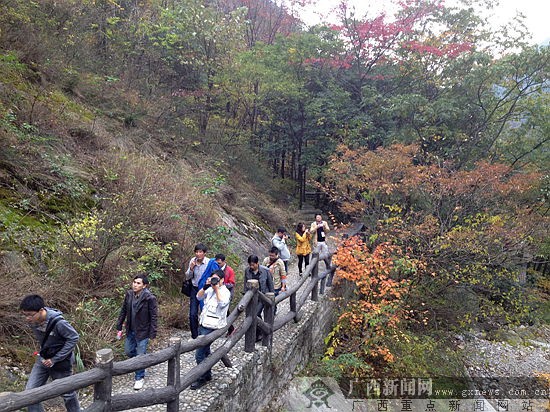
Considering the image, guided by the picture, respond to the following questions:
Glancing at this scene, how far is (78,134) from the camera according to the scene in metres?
9.08

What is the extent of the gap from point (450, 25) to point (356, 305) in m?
12.6

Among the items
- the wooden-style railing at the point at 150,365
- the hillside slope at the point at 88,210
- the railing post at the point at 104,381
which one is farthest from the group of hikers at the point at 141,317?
the hillside slope at the point at 88,210

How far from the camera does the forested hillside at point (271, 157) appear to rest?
6.58 meters

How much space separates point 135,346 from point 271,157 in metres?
15.1

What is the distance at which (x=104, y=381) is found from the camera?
3.22m

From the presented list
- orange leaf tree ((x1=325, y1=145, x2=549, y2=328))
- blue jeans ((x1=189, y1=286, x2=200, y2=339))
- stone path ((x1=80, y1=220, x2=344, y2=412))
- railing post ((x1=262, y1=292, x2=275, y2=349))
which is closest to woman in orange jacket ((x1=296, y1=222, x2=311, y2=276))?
orange leaf tree ((x1=325, y1=145, x2=549, y2=328))

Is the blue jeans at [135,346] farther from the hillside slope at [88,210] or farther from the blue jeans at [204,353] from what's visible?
the blue jeans at [204,353]

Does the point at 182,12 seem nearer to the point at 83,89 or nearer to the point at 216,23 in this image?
the point at 216,23

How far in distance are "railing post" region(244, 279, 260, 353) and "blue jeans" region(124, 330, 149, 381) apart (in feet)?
4.96

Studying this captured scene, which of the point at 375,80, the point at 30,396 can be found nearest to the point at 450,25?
the point at 375,80

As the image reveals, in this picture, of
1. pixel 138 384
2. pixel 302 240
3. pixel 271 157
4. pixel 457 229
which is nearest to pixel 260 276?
pixel 138 384

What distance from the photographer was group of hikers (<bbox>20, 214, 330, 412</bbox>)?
3518mm

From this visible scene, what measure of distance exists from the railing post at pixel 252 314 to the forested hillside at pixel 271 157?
1681 millimetres

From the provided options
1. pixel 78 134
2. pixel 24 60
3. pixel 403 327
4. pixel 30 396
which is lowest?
pixel 403 327
